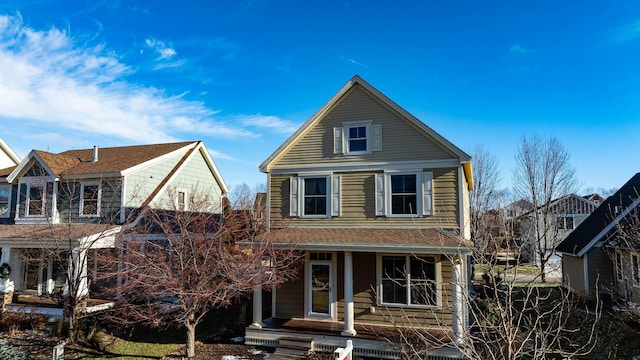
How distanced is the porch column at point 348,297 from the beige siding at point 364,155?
12.5 ft

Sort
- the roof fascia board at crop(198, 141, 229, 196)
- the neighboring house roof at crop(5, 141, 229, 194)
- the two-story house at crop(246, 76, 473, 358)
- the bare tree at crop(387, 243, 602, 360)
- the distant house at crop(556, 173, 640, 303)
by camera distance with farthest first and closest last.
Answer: the roof fascia board at crop(198, 141, 229, 196) < the neighboring house roof at crop(5, 141, 229, 194) < the distant house at crop(556, 173, 640, 303) < the two-story house at crop(246, 76, 473, 358) < the bare tree at crop(387, 243, 602, 360)

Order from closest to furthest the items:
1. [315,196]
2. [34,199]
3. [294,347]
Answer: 1. [294,347]
2. [315,196]
3. [34,199]

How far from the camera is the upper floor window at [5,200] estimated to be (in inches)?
789

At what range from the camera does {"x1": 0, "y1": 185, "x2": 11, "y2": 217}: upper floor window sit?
20.0 meters

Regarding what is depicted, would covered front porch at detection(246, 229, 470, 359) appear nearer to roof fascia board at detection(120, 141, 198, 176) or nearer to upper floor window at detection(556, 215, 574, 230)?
roof fascia board at detection(120, 141, 198, 176)

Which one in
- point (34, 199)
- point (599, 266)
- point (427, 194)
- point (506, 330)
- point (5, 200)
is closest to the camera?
point (506, 330)

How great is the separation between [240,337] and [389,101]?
9984mm

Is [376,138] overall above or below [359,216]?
above

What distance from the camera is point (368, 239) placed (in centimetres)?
1313

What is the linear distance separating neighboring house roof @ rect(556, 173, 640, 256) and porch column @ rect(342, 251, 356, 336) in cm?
1280

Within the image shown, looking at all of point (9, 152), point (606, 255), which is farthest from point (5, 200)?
point (606, 255)

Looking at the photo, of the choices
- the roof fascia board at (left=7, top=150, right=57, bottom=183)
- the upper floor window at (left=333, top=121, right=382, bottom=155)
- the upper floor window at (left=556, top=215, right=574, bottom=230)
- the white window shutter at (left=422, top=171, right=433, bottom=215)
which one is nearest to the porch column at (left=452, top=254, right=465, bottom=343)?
the white window shutter at (left=422, top=171, right=433, bottom=215)

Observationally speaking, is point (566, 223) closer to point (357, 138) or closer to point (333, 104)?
point (357, 138)

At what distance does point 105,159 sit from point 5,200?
5.43 metres
